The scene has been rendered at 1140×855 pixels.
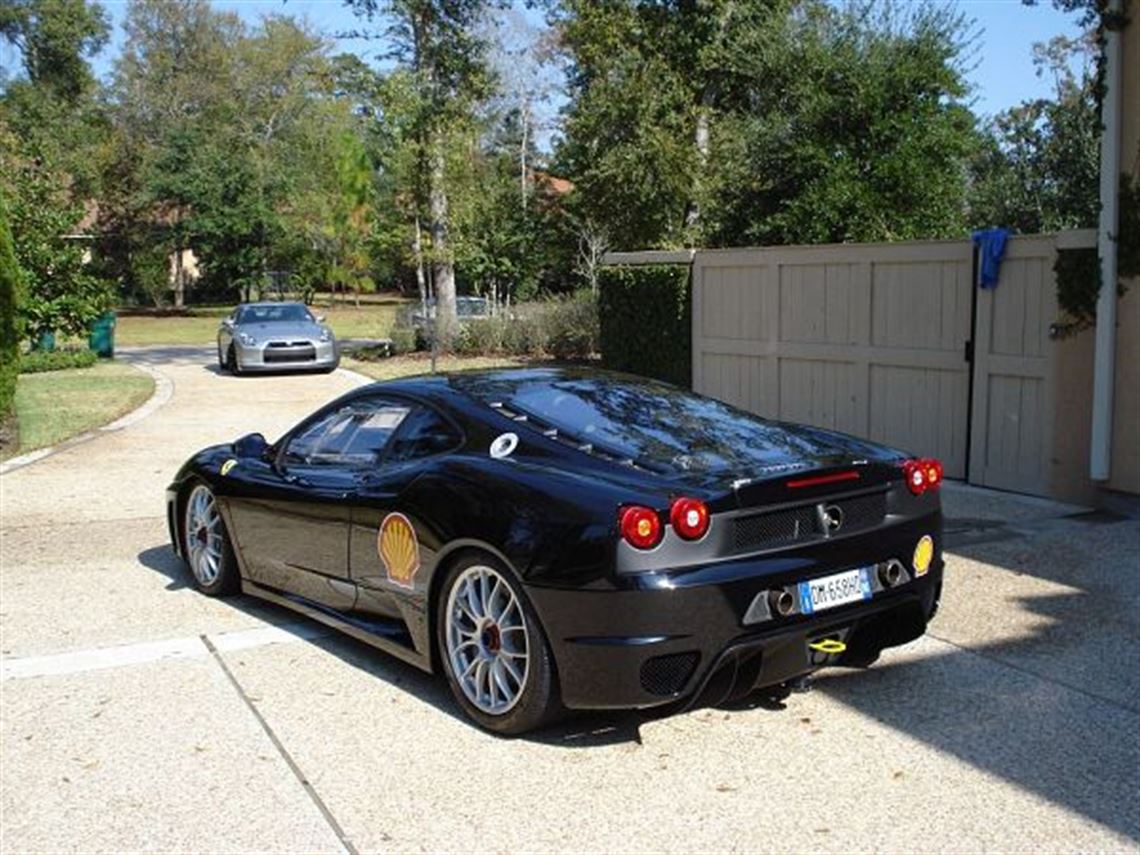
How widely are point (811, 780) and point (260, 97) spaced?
198 feet

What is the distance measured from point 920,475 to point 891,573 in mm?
459

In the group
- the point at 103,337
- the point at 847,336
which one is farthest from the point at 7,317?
the point at 103,337

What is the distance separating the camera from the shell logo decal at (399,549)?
4801mm

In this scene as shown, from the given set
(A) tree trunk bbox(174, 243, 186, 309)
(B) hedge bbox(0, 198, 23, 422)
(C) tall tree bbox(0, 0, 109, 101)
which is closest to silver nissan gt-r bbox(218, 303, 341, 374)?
(B) hedge bbox(0, 198, 23, 422)

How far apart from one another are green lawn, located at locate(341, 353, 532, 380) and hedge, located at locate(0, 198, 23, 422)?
903cm

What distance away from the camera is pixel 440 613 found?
4.70 m

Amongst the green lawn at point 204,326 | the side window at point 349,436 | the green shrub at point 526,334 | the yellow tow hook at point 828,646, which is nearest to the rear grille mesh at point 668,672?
the yellow tow hook at point 828,646

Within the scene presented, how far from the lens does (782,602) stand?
13.7 ft

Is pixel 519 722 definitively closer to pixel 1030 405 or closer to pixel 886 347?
pixel 1030 405

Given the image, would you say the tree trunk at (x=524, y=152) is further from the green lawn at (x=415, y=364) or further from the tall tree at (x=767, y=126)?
the green lawn at (x=415, y=364)

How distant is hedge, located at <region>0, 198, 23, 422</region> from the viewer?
11719mm

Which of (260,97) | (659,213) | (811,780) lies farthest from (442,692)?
(260,97)

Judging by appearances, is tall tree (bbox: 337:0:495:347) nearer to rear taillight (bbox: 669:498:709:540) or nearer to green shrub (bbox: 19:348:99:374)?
green shrub (bbox: 19:348:99:374)

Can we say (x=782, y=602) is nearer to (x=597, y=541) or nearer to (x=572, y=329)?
(x=597, y=541)
